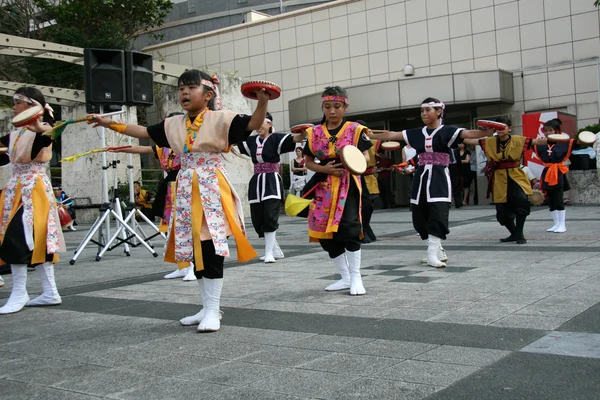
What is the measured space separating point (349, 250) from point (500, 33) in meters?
19.2

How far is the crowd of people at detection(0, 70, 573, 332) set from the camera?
4793 millimetres

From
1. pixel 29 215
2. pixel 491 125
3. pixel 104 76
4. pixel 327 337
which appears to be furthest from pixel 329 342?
pixel 104 76

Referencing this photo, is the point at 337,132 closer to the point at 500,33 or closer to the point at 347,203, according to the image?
the point at 347,203

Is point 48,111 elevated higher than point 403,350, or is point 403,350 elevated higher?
point 48,111

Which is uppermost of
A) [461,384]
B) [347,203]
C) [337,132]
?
[337,132]

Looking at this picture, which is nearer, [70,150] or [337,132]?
[337,132]

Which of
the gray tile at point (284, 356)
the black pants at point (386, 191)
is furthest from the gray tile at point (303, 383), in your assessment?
the black pants at point (386, 191)

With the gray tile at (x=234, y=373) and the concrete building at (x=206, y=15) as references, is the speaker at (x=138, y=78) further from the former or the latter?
the concrete building at (x=206, y=15)

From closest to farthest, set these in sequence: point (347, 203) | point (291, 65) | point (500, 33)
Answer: point (347, 203), point (500, 33), point (291, 65)

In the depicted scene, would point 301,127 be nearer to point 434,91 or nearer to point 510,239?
point 510,239

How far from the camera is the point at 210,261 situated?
474 centimetres

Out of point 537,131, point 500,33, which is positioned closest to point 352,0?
point 500,33

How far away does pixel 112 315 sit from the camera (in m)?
5.40

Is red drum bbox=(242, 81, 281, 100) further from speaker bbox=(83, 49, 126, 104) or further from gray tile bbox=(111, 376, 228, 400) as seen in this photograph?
speaker bbox=(83, 49, 126, 104)
